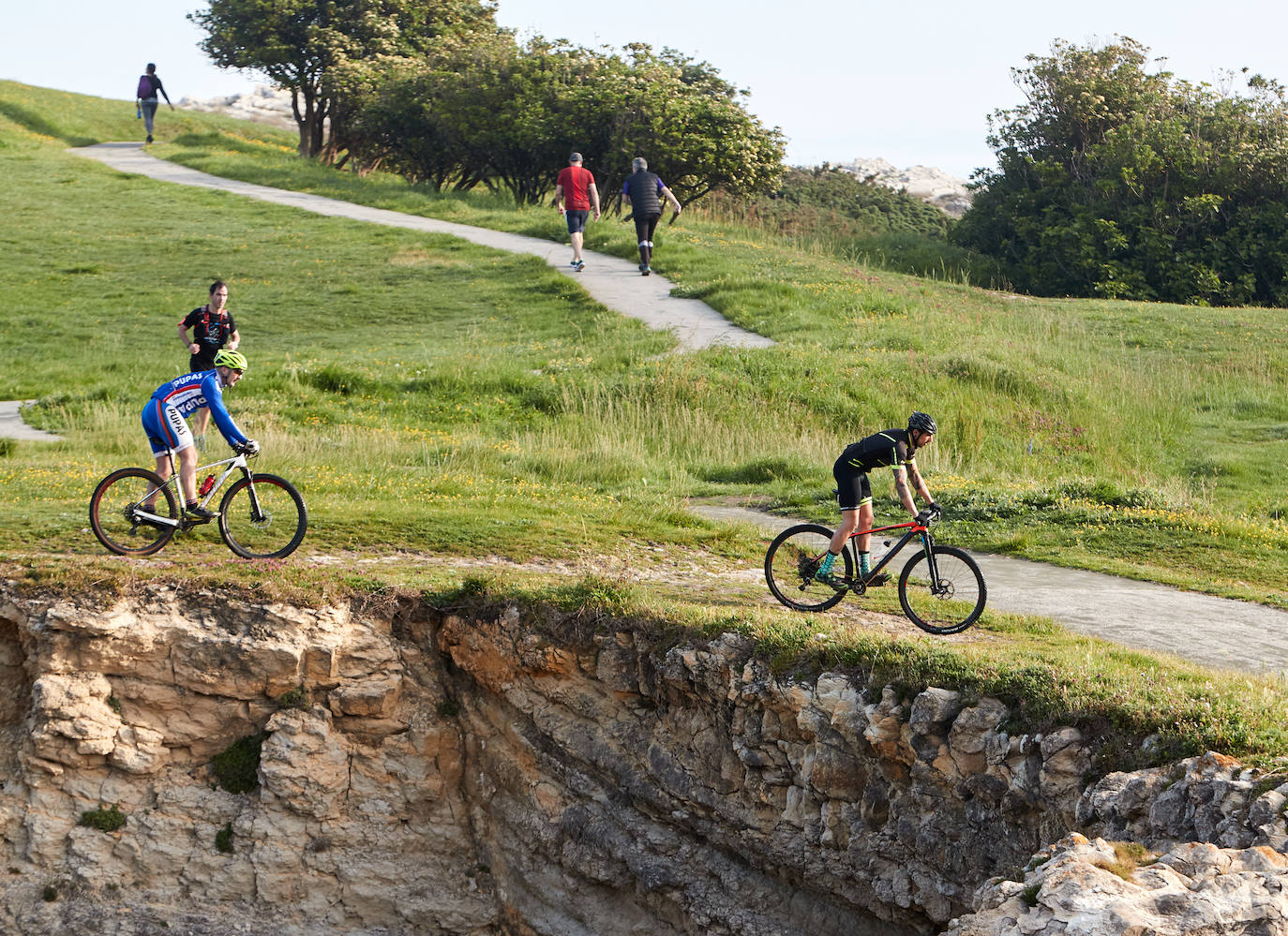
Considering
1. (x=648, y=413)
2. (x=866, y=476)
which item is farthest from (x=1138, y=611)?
(x=648, y=413)

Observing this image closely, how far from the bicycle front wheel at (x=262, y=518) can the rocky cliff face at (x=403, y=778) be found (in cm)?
82

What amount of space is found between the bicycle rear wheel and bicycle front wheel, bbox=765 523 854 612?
4721 millimetres

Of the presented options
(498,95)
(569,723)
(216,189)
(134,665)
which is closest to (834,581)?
(569,723)

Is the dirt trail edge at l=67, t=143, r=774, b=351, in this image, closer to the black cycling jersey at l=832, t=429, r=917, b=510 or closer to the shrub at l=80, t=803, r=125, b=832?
the black cycling jersey at l=832, t=429, r=917, b=510

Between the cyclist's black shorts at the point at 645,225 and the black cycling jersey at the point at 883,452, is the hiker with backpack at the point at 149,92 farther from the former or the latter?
the black cycling jersey at the point at 883,452

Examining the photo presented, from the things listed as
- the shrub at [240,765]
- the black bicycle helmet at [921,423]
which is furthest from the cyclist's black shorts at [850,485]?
the shrub at [240,765]

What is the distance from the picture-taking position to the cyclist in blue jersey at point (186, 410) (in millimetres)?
9234

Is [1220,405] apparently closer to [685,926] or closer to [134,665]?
[685,926]

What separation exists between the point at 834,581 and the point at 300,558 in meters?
4.31

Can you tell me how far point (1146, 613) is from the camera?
9578 millimetres

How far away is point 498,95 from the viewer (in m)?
33.8

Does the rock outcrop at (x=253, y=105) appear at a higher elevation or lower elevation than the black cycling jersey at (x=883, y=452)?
higher

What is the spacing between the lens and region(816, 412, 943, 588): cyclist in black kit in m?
8.22

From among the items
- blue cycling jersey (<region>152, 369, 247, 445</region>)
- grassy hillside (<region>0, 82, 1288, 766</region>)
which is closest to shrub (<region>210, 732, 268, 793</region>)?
grassy hillside (<region>0, 82, 1288, 766</region>)
